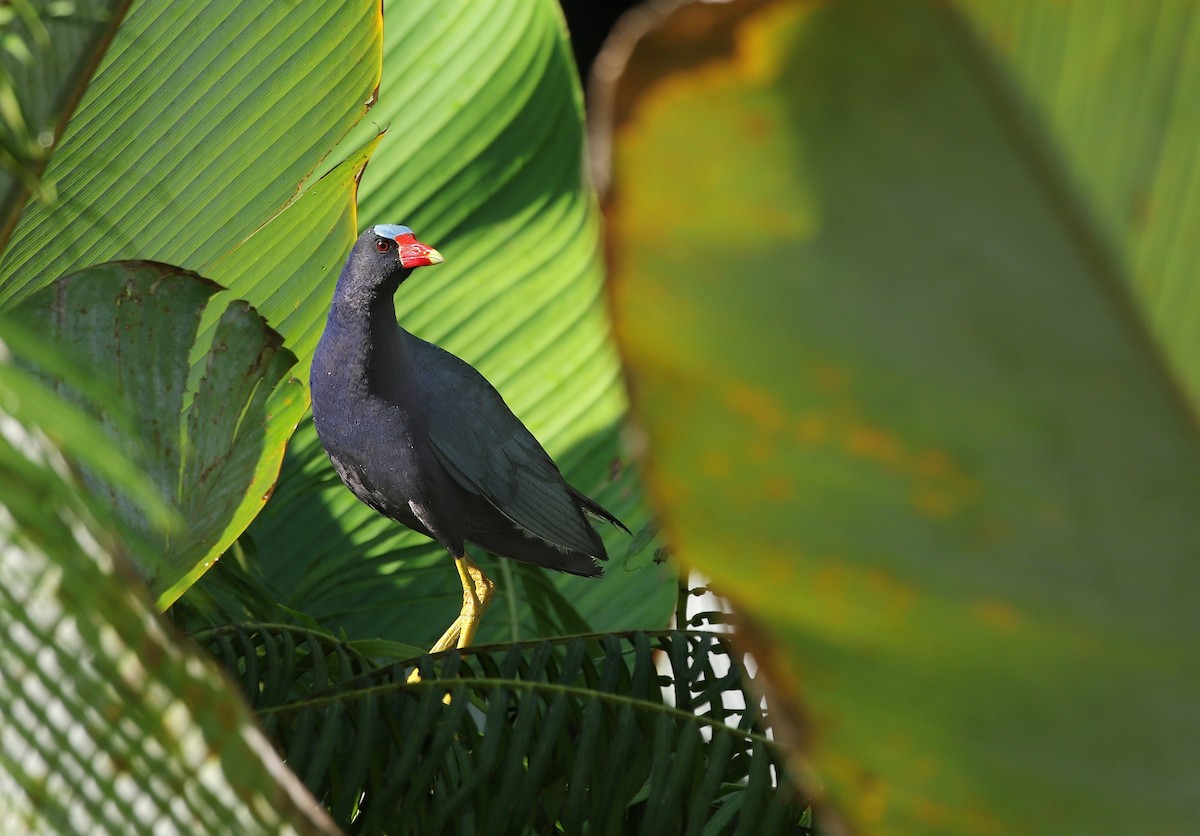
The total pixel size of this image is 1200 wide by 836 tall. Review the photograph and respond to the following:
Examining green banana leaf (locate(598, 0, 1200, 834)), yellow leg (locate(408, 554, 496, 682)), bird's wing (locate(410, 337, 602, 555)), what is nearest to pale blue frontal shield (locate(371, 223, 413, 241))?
bird's wing (locate(410, 337, 602, 555))

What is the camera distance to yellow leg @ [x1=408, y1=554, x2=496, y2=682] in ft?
2.67

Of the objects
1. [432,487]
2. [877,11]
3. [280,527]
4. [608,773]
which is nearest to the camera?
[877,11]

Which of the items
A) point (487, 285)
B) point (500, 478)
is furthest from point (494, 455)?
point (487, 285)

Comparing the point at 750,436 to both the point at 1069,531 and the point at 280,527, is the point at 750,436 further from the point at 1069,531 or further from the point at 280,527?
the point at 280,527

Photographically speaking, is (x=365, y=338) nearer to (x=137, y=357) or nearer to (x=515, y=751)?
(x=137, y=357)

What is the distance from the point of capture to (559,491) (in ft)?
2.76

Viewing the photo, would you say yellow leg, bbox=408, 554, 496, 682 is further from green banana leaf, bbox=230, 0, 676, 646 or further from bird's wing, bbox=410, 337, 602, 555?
green banana leaf, bbox=230, 0, 676, 646

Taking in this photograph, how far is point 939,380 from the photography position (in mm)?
260

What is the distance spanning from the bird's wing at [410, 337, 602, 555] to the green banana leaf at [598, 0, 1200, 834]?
54 cm

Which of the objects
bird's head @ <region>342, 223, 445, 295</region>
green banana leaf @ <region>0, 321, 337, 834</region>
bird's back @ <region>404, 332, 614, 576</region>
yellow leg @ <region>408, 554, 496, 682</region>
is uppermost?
green banana leaf @ <region>0, 321, 337, 834</region>

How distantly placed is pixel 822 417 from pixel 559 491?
1.92 feet

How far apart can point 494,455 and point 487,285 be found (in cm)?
46

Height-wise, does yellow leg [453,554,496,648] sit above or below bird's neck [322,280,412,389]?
below

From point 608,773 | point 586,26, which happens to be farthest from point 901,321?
point 586,26
